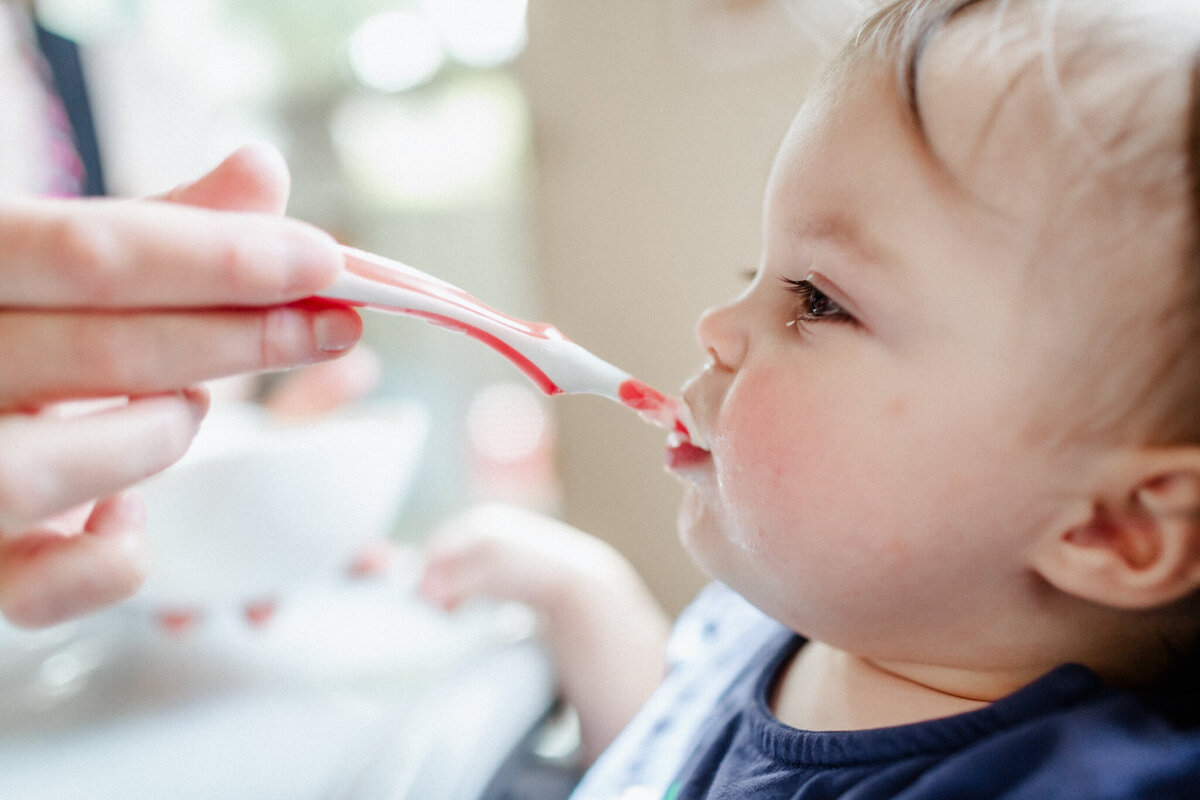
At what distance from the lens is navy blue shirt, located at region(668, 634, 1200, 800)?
31 centimetres

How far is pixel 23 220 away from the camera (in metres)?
0.26

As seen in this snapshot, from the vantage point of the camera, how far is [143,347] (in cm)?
29

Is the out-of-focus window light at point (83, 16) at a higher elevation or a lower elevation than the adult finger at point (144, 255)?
higher

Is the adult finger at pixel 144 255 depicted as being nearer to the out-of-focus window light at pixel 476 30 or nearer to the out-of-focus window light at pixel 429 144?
the out-of-focus window light at pixel 476 30

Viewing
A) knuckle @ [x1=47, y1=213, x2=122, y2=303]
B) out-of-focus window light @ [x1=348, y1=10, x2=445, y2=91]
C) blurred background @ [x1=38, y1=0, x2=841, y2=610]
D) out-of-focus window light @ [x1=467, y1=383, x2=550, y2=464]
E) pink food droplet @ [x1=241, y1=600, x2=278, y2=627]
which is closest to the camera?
knuckle @ [x1=47, y1=213, x2=122, y2=303]

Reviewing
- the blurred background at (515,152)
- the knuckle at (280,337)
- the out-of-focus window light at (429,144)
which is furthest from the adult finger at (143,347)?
the out-of-focus window light at (429,144)

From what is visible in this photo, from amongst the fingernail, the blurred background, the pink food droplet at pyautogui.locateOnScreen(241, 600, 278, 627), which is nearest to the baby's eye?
the fingernail

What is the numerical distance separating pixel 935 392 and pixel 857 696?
0.18 m

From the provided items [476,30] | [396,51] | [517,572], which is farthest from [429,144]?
[517,572]

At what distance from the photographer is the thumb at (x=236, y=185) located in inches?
12.3

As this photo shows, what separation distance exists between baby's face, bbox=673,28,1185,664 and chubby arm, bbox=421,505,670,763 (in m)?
0.22

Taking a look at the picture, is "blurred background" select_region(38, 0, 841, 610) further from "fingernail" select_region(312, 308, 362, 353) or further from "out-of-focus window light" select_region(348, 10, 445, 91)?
"fingernail" select_region(312, 308, 362, 353)

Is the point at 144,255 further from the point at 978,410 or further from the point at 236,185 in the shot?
the point at 978,410

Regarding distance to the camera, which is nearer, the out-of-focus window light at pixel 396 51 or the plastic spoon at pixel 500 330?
the plastic spoon at pixel 500 330
